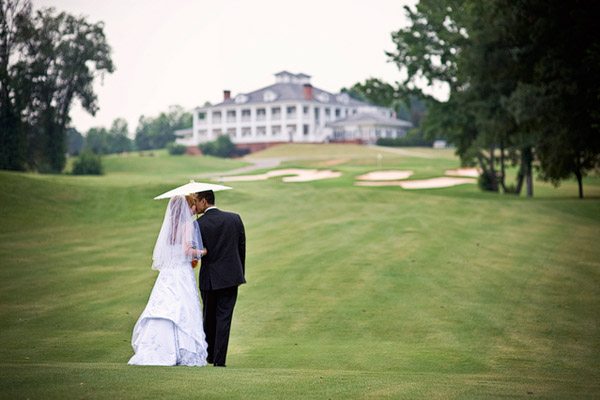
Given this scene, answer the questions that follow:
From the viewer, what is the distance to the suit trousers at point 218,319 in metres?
11.0

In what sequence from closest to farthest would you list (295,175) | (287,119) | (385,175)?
(295,175) → (385,175) → (287,119)

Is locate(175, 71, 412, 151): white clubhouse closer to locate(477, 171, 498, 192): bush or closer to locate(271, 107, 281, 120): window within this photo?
locate(271, 107, 281, 120): window

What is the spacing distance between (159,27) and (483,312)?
151 ft

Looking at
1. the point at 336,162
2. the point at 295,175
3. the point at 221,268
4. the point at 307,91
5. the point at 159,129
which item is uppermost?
the point at 307,91

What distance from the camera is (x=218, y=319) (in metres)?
11.0

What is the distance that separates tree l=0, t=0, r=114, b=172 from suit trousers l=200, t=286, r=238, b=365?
49741 mm

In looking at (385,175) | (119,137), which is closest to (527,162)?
(385,175)

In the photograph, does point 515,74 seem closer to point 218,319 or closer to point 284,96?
point 218,319

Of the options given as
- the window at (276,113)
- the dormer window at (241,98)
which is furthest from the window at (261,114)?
the dormer window at (241,98)

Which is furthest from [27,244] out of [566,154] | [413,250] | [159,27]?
[159,27]

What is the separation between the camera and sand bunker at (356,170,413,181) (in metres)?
58.0

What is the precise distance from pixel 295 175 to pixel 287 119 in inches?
2509

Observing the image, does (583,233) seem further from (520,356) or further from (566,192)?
(566,192)

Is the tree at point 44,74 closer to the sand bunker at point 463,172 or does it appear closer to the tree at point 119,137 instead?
the sand bunker at point 463,172
